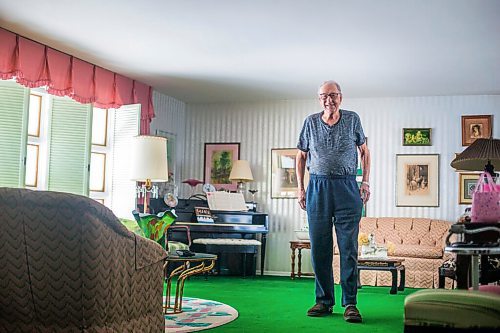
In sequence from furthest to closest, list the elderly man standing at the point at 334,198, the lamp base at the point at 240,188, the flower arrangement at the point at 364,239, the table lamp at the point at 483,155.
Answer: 1. the lamp base at the point at 240,188
2. the flower arrangement at the point at 364,239
3. the elderly man standing at the point at 334,198
4. the table lamp at the point at 483,155

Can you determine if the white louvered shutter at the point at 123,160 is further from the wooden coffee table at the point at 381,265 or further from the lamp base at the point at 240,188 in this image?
the wooden coffee table at the point at 381,265

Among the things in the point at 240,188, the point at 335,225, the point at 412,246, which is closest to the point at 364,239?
the point at 412,246

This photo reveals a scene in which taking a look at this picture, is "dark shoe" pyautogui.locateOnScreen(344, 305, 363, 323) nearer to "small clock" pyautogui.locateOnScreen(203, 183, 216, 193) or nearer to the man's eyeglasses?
the man's eyeglasses

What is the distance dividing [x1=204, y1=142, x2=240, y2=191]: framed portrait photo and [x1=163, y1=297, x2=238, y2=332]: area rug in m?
3.92

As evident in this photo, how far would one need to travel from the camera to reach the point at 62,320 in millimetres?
2916

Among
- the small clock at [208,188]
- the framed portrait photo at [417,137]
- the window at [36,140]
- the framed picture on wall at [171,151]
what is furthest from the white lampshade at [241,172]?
the window at [36,140]

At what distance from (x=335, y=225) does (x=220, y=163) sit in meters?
5.24

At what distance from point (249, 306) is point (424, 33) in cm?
276

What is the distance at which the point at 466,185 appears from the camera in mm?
8555

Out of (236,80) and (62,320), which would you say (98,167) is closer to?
(236,80)

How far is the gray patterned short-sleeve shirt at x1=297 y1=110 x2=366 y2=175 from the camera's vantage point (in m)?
4.37

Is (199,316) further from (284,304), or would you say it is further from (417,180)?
(417,180)

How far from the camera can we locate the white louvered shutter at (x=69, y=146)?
692 cm

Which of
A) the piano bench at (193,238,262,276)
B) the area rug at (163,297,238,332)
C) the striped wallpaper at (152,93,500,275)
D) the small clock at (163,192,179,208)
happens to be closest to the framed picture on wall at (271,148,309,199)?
the striped wallpaper at (152,93,500,275)
